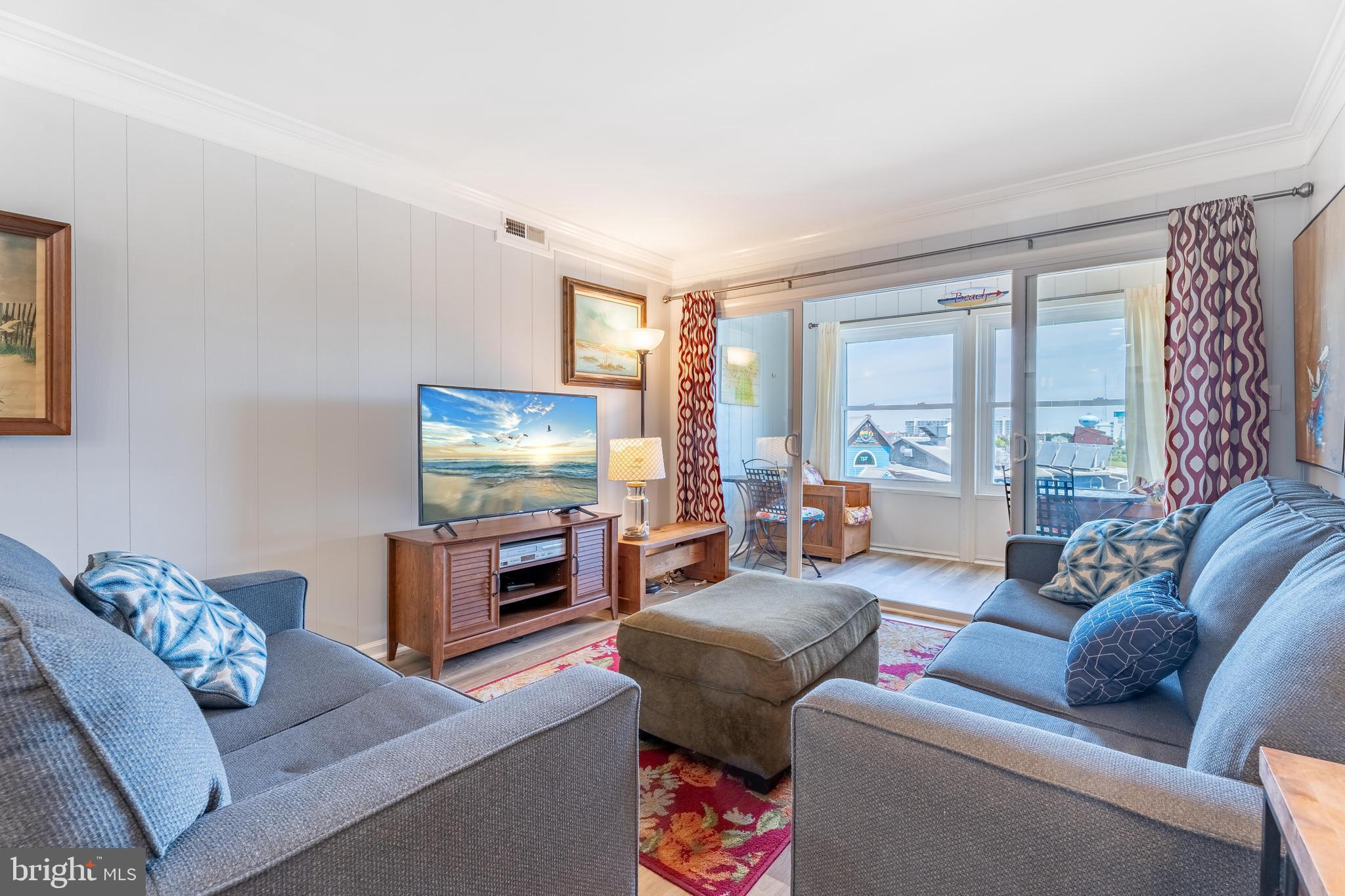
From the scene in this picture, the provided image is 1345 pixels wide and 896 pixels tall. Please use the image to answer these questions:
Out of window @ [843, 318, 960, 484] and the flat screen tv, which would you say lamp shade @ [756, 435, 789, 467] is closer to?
the flat screen tv

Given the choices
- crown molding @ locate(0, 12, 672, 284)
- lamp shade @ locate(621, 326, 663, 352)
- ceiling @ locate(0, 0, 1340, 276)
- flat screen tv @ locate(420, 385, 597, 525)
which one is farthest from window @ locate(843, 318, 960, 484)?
crown molding @ locate(0, 12, 672, 284)

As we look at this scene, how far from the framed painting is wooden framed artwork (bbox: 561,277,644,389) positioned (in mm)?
667

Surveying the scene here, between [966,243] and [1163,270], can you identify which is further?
[966,243]

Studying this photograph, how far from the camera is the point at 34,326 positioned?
80.8 inches

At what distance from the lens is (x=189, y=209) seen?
2422 millimetres

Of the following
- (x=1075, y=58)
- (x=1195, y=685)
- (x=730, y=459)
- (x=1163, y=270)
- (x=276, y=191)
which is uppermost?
(x=1075, y=58)

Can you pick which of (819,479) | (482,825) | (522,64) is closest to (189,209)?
(522,64)

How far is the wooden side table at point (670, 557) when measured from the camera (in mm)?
3736

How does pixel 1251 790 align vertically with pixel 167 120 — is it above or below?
below

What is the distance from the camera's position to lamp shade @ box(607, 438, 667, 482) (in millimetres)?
3824

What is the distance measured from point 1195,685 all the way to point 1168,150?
2.79m

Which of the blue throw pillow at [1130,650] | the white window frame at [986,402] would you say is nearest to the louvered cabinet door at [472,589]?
the blue throw pillow at [1130,650]

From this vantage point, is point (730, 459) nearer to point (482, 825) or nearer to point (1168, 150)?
point (1168, 150)

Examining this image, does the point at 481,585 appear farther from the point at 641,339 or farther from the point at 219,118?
the point at 219,118
